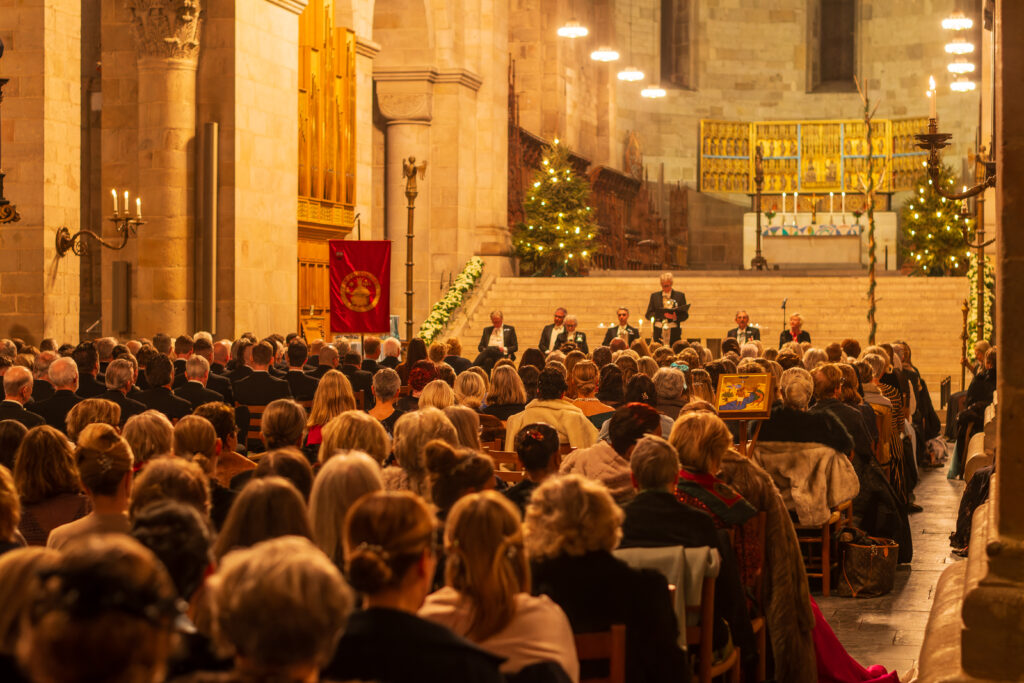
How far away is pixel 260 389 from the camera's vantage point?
10.2 meters

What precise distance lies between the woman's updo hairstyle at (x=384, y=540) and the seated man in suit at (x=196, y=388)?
6056 millimetres

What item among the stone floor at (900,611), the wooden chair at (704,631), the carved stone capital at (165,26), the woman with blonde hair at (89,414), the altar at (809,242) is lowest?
the stone floor at (900,611)

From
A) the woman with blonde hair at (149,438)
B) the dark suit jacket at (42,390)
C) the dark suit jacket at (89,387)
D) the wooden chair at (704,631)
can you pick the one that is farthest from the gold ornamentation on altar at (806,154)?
the wooden chair at (704,631)

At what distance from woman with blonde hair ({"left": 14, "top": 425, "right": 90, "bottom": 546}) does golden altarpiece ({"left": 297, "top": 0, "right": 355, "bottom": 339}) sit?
1424 cm

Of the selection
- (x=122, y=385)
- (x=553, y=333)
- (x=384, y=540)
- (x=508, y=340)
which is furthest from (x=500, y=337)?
(x=384, y=540)

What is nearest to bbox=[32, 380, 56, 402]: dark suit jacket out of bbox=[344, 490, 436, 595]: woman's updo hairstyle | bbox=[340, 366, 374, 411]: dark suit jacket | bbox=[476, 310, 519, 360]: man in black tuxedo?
bbox=[340, 366, 374, 411]: dark suit jacket

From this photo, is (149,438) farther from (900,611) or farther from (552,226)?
(552,226)

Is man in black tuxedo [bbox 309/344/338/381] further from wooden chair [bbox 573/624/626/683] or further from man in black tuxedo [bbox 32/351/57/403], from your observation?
wooden chair [bbox 573/624/626/683]

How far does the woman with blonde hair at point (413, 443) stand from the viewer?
5.46m

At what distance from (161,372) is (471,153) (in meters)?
19.0

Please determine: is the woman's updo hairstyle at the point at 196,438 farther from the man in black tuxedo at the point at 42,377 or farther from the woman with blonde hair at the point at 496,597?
the man in black tuxedo at the point at 42,377

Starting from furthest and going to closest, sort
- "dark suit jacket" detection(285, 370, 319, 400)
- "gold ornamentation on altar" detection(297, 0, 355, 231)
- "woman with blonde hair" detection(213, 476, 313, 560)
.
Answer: "gold ornamentation on altar" detection(297, 0, 355, 231) → "dark suit jacket" detection(285, 370, 319, 400) → "woman with blonde hair" detection(213, 476, 313, 560)

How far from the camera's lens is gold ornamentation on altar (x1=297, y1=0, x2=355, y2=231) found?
19516 mm

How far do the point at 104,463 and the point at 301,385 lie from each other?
617cm
